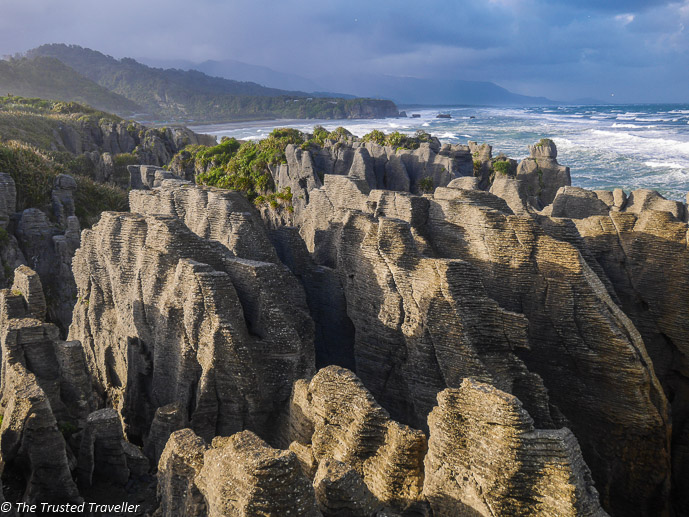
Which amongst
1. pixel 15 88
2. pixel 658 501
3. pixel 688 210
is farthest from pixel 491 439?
pixel 15 88

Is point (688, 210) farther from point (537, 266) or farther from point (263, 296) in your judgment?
point (263, 296)

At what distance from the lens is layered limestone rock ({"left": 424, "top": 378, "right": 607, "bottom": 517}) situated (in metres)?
7.24

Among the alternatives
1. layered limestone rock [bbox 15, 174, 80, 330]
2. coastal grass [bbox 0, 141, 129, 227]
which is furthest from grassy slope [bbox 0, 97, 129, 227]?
layered limestone rock [bbox 15, 174, 80, 330]

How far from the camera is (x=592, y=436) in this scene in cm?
1281

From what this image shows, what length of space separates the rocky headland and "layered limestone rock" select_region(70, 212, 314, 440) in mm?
55

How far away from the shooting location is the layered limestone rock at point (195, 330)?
1134cm

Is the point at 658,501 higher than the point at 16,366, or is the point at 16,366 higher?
the point at 16,366

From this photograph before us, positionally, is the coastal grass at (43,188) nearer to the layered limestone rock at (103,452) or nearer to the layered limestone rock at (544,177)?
the layered limestone rock at (103,452)

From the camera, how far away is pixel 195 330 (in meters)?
11.5

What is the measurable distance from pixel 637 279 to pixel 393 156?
23377 mm

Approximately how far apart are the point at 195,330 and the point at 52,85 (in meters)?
178

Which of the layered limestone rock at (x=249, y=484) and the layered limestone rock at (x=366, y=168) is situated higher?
the layered limestone rock at (x=366, y=168)

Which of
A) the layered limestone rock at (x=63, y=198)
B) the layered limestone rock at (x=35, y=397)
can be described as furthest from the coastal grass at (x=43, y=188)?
the layered limestone rock at (x=35, y=397)

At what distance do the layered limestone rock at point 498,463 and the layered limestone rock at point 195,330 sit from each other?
15.4ft
